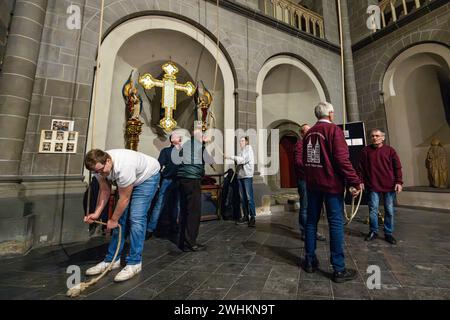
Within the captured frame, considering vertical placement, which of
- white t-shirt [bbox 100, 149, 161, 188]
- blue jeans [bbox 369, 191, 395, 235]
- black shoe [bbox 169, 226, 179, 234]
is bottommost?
black shoe [bbox 169, 226, 179, 234]

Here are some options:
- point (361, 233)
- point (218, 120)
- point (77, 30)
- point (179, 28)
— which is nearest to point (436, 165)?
point (361, 233)

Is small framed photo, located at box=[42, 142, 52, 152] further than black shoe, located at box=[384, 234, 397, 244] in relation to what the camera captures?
Yes

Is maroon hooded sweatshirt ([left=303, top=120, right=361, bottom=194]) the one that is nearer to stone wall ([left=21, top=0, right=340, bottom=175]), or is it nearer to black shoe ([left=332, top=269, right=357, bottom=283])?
black shoe ([left=332, top=269, right=357, bottom=283])

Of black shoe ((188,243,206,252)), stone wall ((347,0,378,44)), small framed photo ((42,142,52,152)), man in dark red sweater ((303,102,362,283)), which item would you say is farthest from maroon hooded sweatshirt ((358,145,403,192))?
stone wall ((347,0,378,44))

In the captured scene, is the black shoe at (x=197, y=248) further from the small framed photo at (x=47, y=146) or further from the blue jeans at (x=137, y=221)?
the small framed photo at (x=47, y=146)

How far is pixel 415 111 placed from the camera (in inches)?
255

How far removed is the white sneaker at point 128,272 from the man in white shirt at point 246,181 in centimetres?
215

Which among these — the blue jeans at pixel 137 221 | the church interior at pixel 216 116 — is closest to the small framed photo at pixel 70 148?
the church interior at pixel 216 116

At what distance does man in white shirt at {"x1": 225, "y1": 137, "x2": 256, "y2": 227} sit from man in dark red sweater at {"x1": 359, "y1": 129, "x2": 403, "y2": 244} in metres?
1.75

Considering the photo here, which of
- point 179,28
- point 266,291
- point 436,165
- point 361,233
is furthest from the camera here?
point 436,165

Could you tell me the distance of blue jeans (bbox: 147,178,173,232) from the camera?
3.15 meters

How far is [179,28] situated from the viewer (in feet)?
Result: 14.7
